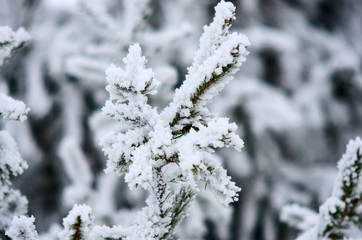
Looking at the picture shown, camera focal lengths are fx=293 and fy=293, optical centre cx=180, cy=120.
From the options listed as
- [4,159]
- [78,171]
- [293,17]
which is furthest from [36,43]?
[293,17]

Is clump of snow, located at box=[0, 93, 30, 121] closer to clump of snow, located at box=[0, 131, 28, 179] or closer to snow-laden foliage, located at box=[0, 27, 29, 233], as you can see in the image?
snow-laden foliage, located at box=[0, 27, 29, 233]

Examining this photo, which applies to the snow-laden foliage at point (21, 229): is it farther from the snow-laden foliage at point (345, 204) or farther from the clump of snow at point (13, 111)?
the snow-laden foliage at point (345, 204)

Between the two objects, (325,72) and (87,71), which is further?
(325,72)

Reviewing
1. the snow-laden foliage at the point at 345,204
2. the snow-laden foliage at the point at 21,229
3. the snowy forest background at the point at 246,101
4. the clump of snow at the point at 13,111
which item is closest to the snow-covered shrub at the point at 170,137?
the snow-laden foliage at the point at 21,229

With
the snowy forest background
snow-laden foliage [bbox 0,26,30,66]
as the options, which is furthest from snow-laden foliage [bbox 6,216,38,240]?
the snowy forest background

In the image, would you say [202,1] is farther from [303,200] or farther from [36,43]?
[303,200]

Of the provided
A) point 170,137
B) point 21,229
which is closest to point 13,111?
point 21,229
